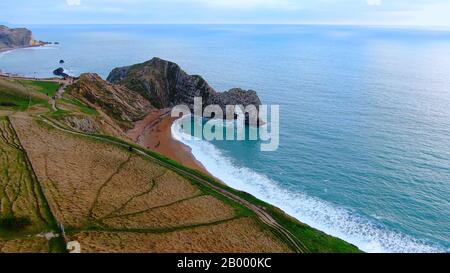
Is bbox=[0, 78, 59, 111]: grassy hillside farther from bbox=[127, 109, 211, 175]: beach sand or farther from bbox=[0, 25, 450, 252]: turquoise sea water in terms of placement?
bbox=[0, 25, 450, 252]: turquoise sea water

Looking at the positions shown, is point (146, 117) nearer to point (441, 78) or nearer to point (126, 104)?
point (126, 104)

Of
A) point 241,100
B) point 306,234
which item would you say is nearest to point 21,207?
point 306,234

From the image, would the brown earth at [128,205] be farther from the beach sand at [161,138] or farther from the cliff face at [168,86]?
the cliff face at [168,86]

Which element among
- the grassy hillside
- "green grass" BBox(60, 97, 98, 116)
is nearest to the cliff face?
"green grass" BBox(60, 97, 98, 116)

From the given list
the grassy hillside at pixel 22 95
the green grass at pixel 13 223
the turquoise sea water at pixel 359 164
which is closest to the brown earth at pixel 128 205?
the green grass at pixel 13 223
